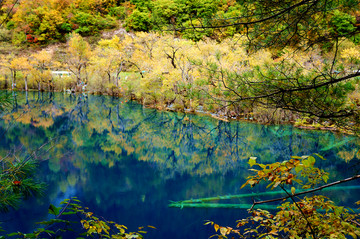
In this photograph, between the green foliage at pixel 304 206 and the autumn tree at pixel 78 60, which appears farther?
the autumn tree at pixel 78 60

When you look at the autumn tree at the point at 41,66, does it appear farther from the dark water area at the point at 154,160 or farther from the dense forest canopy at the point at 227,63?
the dark water area at the point at 154,160

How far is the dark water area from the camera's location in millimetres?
4422

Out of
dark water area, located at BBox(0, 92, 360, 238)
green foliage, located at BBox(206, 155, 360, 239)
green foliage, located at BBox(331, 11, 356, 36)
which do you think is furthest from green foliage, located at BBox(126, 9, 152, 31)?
green foliage, located at BBox(206, 155, 360, 239)

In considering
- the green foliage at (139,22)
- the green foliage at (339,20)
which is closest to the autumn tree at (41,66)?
the green foliage at (139,22)

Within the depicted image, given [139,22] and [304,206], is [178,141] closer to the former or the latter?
[304,206]

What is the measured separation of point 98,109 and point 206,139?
8.60 meters

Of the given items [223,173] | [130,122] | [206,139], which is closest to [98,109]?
[130,122]

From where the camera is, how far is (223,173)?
6.59 metres

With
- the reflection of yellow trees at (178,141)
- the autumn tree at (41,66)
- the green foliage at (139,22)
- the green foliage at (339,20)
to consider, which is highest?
the green foliage at (139,22)

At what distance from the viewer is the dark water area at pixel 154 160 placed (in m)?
4.42

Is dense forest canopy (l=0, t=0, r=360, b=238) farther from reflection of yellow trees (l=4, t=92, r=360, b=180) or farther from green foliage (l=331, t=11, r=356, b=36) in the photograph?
reflection of yellow trees (l=4, t=92, r=360, b=180)

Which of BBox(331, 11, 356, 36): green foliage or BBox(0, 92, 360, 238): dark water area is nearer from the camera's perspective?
BBox(331, 11, 356, 36): green foliage

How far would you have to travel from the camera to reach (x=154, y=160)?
7684 millimetres

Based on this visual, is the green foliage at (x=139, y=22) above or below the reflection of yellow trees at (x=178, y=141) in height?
above
